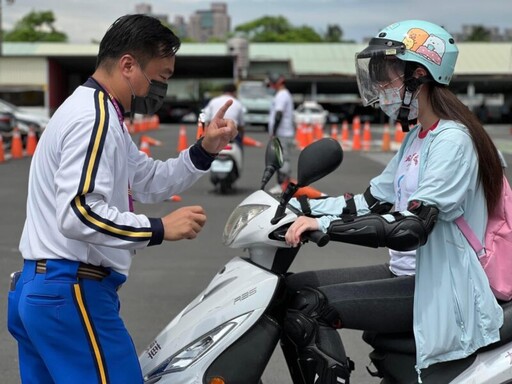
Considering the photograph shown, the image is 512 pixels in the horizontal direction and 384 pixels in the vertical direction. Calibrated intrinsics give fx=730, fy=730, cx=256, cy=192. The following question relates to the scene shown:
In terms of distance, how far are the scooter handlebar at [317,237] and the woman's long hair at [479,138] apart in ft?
2.15

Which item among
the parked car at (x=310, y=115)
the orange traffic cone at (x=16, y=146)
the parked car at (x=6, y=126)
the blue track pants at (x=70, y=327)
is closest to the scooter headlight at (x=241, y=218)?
the blue track pants at (x=70, y=327)

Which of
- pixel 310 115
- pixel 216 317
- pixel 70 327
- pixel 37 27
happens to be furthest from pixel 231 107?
pixel 37 27

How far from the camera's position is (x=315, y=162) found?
2.58 m

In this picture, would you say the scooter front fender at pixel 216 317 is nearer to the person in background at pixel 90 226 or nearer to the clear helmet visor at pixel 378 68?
the person in background at pixel 90 226

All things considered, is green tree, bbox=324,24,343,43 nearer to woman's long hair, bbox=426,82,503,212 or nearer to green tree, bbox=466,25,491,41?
Answer: green tree, bbox=466,25,491,41

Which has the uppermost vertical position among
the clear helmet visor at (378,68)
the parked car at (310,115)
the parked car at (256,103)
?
the clear helmet visor at (378,68)

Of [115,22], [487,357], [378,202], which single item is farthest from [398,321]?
[115,22]

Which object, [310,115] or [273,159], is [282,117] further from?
[310,115]

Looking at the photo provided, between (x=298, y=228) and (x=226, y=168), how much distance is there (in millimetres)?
9285

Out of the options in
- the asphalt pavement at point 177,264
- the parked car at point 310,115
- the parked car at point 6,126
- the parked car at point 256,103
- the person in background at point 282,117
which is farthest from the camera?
the parked car at point 310,115

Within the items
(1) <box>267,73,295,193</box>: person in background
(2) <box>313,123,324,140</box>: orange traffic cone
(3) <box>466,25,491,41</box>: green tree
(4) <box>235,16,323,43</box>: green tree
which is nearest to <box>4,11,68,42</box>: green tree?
(4) <box>235,16,323,43</box>: green tree

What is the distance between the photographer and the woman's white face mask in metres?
2.79

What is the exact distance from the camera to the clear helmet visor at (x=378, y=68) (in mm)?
2760

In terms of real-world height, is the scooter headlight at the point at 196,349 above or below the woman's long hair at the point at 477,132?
below
